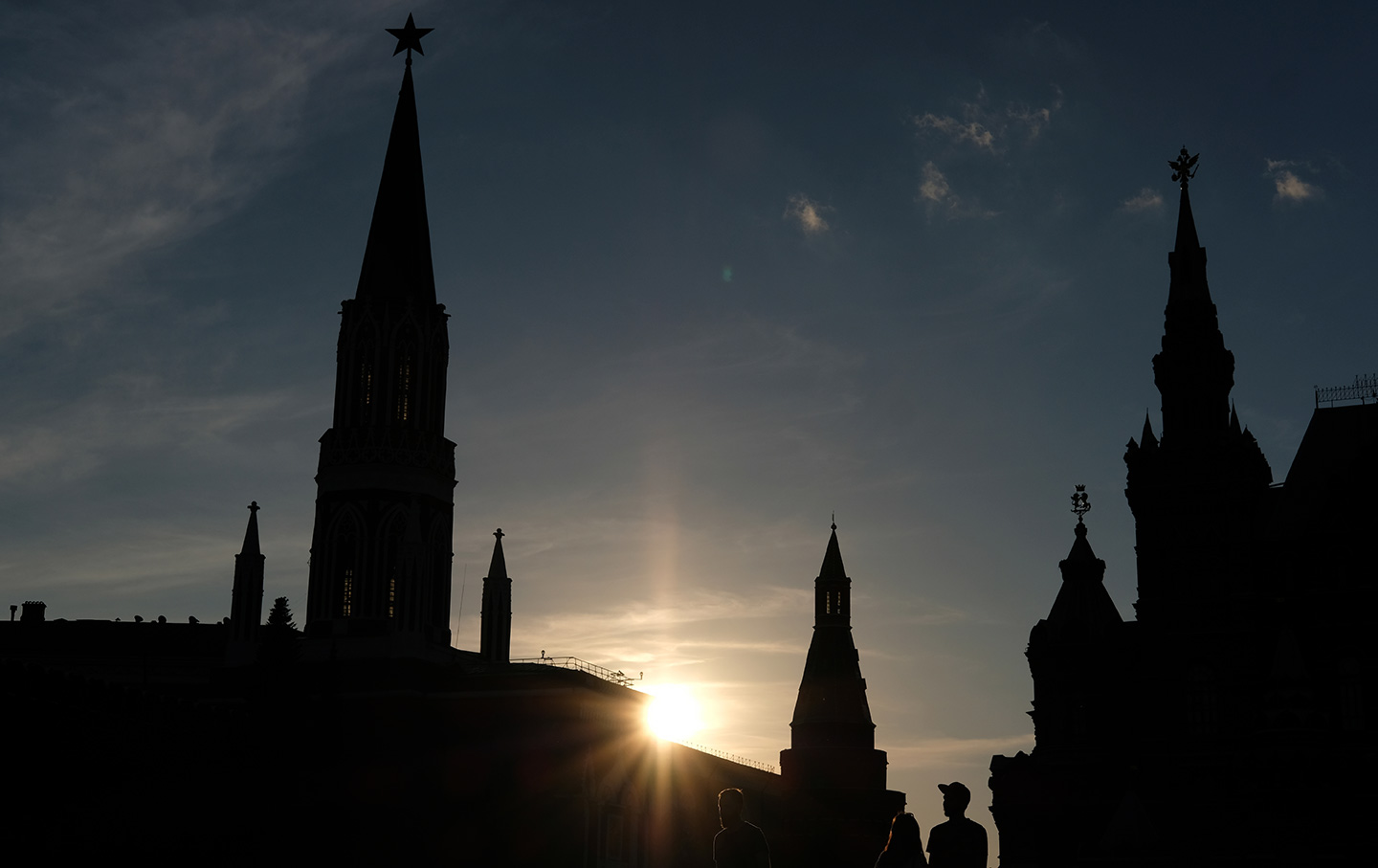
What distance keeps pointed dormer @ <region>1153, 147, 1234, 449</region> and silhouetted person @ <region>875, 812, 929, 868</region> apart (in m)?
66.6

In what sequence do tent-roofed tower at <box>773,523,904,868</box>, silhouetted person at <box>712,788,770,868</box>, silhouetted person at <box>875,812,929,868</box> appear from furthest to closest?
tent-roofed tower at <box>773,523,904,868</box>
silhouetted person at <box>875,812,929,868</box>
silhouetted person at <box>712,788,770,868</box>

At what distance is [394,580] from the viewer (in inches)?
2842

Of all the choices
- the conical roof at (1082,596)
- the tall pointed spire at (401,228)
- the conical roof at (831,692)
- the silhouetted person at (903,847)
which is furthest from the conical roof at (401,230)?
the silhouetted person at (903,847)

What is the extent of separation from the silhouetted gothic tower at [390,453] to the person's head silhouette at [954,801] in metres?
56.0

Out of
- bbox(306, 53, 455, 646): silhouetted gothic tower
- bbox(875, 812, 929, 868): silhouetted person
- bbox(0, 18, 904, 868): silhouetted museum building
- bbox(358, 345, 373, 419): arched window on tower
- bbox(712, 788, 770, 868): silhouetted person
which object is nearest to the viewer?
bbox(712, 788, 770, 868): silhouetted person

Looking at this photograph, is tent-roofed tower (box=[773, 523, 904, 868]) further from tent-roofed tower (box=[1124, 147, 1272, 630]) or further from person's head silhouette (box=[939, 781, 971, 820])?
person's head silhouette (box=[939, 781, 971, 820])

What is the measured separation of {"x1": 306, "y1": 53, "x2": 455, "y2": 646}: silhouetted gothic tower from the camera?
72.3 metres

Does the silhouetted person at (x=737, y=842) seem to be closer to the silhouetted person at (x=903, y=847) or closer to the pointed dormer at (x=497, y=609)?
the silhouetted person at (x=903, y=847)

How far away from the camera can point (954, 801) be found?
58.6 feet

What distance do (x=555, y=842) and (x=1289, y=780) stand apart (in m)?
34.0

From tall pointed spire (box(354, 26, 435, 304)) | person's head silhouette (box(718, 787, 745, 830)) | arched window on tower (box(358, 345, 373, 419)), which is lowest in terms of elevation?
person's head silhouette (box(718, 787, 745, 830))

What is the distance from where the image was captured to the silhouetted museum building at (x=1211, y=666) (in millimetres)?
73375

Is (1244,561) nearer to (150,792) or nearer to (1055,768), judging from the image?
(1055,768)

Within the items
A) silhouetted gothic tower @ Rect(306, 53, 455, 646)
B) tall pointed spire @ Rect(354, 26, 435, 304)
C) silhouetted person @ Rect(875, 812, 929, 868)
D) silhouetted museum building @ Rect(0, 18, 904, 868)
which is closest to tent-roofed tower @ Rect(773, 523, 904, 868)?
silhouetted museum building @ Rect(0, 18, 904, 868)
